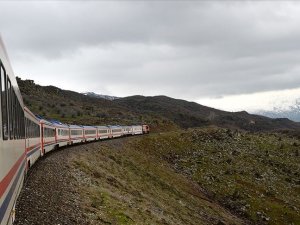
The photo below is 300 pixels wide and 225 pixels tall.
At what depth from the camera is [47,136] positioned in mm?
36969

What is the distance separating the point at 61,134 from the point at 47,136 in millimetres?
9948

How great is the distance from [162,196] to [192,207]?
367cm

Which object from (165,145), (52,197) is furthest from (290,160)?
(52,197)

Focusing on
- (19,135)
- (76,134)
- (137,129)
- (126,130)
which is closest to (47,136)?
(76,134)

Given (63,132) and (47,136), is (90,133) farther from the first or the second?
(47,136)

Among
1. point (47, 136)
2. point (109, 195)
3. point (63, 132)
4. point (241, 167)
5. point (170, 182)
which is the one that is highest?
point (63, 132)

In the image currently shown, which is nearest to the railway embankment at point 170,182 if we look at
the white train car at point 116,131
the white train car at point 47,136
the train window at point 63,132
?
the white train car at point 47,136

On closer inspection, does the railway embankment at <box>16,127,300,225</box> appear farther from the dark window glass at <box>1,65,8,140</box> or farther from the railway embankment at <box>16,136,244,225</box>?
the dark window glass at <box>1,65,8,140</box>

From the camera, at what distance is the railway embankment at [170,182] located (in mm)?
21281

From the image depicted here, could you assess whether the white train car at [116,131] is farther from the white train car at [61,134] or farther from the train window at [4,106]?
the train window at [4,106]

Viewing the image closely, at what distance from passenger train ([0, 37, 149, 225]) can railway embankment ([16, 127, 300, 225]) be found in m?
1.73

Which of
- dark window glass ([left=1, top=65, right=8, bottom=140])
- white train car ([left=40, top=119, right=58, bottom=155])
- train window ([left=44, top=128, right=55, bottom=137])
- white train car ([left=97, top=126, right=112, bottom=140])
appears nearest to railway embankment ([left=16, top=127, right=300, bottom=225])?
white train car ([left=40, top=119, right=58, bottom=155])

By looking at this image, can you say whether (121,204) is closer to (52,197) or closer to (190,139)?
(52,197)

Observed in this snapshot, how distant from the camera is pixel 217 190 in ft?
182
